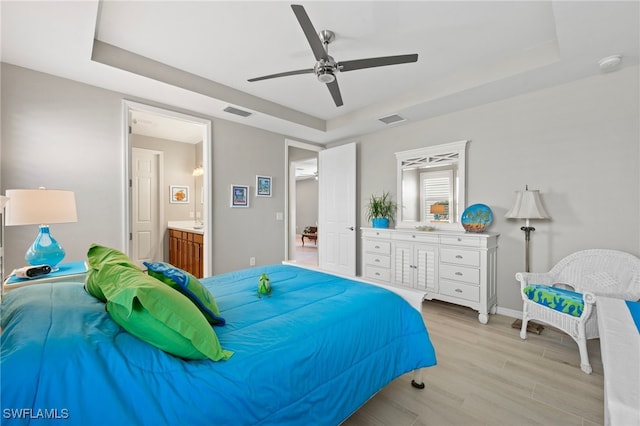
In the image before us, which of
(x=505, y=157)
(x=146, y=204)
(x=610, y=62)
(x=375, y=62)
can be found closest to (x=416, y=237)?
(x=505, y=157)

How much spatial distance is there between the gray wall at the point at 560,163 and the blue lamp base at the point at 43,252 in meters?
4.24

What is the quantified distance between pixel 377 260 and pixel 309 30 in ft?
10.2

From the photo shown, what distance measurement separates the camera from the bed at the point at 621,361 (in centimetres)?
76

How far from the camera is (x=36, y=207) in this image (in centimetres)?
197

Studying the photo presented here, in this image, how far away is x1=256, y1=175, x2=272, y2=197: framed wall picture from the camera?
4.46 meters

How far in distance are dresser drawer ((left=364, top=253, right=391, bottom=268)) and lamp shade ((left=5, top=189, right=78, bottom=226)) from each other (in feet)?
11.2

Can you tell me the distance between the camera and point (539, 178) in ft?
10.1

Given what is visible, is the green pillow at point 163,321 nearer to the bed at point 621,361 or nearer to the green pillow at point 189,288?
the green pillow at point 189,288

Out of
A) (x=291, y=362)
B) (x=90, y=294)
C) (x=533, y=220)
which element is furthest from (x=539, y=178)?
(x=90, y=294)

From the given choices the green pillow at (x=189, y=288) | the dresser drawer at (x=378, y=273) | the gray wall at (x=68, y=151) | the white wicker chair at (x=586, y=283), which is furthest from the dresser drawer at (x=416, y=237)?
the green pillow at (x=189, y=288)

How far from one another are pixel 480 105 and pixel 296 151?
3720mm

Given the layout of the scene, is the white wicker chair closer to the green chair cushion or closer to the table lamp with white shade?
the green chair cushion

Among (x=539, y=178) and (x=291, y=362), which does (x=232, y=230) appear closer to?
(x=291, y=362)

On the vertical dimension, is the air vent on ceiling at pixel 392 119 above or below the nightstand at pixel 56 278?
above
